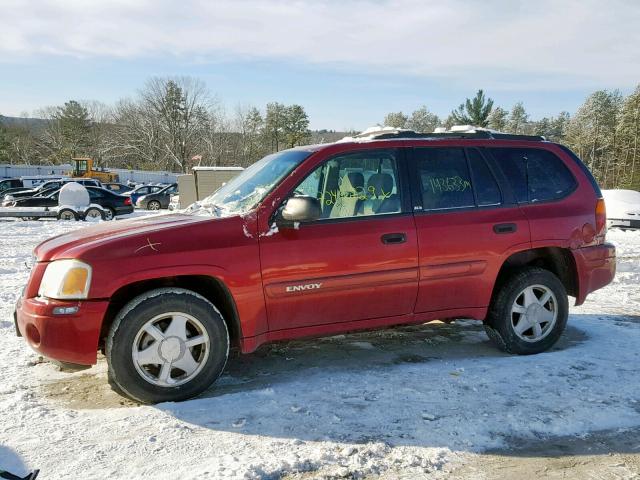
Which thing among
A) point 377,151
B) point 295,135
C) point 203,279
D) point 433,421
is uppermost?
point 295,135

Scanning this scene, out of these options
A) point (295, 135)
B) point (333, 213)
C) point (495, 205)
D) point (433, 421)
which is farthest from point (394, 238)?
point (295, 135)

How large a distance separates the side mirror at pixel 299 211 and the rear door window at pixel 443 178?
1006 mm

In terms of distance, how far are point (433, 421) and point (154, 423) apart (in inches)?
66.8

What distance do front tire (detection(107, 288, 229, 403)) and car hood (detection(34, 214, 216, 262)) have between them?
442 millimetres

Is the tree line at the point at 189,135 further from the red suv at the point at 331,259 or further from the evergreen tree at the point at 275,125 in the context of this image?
the red suv at the point at 331,259

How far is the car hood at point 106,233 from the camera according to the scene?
353 centimetres

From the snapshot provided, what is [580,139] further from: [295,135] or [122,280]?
[122,280]

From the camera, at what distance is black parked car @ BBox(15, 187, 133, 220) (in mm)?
20969

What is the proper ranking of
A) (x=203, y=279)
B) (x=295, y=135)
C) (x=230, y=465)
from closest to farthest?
(x=230, y=465) < (x=203, y=279) < (x=295, y=135)

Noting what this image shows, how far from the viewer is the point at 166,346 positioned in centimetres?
354

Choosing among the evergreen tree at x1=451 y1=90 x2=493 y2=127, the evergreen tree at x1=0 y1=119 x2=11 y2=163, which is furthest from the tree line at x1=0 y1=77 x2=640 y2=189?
the evergreen tree at x1=451 y1=90 x2=493 y2=127

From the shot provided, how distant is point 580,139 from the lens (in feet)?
271

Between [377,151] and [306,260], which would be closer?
[306,260]

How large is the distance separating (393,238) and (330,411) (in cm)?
136
